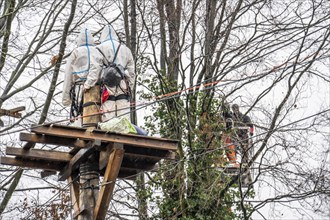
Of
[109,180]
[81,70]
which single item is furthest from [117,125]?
[81,70]

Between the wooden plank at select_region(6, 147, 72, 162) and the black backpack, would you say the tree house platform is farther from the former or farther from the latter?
the black backpack

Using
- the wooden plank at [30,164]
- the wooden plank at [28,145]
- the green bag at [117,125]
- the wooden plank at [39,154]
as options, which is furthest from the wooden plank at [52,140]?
the wooden plank at [30,164]

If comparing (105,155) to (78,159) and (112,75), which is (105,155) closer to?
(78,159)

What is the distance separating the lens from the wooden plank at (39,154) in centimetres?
998

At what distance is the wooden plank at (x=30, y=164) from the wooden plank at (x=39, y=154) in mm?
154

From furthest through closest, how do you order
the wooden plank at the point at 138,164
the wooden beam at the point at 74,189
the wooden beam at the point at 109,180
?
the wooden plank at the point at 138,164 < the wooden beam at the point at 74,189 < the wooden beam at the point at 109,180

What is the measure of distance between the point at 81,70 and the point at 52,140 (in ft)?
4.11

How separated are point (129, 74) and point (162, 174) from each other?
440 cm

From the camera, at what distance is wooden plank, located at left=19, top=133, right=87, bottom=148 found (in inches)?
374

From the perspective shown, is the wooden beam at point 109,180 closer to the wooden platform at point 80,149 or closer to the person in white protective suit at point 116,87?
the wooden platform at point 80,149

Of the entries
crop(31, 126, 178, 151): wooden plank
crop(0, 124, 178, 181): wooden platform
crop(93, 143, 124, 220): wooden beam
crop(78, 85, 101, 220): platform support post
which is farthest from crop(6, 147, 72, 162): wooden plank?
crop(93, 143, 124, 220): wooden beam

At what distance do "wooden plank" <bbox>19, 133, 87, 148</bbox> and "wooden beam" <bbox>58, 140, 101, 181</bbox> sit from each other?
12 centimetres

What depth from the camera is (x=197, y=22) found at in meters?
16.4

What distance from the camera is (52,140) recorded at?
969 cm
